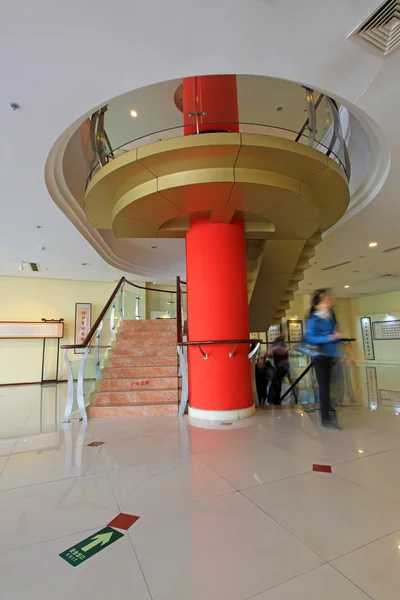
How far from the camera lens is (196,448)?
3.04 meters

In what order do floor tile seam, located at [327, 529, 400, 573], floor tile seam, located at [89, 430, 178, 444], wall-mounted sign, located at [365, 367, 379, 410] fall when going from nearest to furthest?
floor tile seam, located at [327, 529, 400, 573]
floor tile seam, located at [89, 430, 178, 444]
wall-mounted sign, located at [365, 367, 379, 410]

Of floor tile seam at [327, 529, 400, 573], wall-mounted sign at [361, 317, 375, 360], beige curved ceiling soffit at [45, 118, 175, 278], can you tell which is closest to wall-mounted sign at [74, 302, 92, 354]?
beige curved ceiling soffit at [45, 118, 175, 278]

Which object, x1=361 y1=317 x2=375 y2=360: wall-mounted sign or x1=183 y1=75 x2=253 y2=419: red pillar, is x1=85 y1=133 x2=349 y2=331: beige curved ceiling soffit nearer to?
x1=183 y1=75 x2=253 y2=419: red pillar

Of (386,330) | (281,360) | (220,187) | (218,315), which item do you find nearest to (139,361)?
(218,315)

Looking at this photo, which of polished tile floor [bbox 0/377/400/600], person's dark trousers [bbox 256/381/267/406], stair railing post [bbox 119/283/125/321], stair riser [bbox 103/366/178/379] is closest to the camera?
polished tile floor [bbox 0/377/400/600]

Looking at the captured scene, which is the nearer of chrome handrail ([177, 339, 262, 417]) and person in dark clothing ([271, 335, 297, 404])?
chrome handrail ([177, 339, 262, 417])

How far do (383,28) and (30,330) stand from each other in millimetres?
10840

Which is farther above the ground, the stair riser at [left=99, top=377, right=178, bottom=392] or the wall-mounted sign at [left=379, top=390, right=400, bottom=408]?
the stair riser at [left=99, top=377, right=178, bottom=392]

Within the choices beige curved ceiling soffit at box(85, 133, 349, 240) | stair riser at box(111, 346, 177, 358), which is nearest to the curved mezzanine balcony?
beige curved ceiling soffit at box(85, 133, 349, 240)

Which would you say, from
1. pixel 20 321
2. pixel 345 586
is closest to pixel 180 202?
pixel 345 586

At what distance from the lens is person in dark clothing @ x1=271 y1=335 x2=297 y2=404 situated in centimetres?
569

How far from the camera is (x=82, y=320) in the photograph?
36.2 feet

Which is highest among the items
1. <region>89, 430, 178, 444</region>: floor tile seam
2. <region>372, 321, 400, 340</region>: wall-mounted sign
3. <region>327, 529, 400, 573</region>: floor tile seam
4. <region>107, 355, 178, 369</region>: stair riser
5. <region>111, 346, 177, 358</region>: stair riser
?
<region>372, 321, 400, 340</region>: wall-mounted sign

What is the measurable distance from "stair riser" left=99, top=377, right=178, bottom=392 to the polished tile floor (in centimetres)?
155
